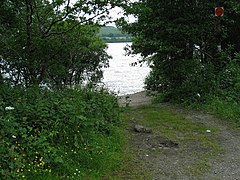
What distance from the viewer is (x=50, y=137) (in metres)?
4.76

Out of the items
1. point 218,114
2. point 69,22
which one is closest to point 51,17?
point 69,22

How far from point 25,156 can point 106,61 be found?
2590 centimetres

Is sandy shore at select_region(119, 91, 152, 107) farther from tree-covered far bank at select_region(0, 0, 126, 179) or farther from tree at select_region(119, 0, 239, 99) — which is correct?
tree-covered far bank at select_region(0, 0, 126, 179)

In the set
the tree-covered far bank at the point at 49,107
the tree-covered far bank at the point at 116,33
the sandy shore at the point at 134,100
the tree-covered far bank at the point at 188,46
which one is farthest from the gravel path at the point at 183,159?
the tree-covered far bank at the point at 116,33

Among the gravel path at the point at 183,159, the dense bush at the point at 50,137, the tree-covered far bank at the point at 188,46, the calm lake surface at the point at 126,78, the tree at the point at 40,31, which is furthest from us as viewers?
the calm lake surface at the point at 126,78

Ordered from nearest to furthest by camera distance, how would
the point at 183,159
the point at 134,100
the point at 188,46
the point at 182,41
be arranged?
1. the point at 183,159
2. the point at 182,41
3. the point at 188,46
4. the point at 134,100

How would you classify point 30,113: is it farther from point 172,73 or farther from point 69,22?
point 172,73

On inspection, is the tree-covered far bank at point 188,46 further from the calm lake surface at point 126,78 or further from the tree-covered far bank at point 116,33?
the calm lake surface at point 126,78

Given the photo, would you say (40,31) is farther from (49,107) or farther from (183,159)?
(183,159)

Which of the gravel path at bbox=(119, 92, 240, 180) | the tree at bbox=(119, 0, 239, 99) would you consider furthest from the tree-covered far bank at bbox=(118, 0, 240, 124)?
the gravel path at bbox=(119, 92, 240, 180)

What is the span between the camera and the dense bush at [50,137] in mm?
4109

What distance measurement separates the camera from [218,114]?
841cm

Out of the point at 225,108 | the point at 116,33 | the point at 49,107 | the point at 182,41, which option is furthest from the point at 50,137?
the point at 116,33

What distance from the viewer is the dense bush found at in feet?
13.5
